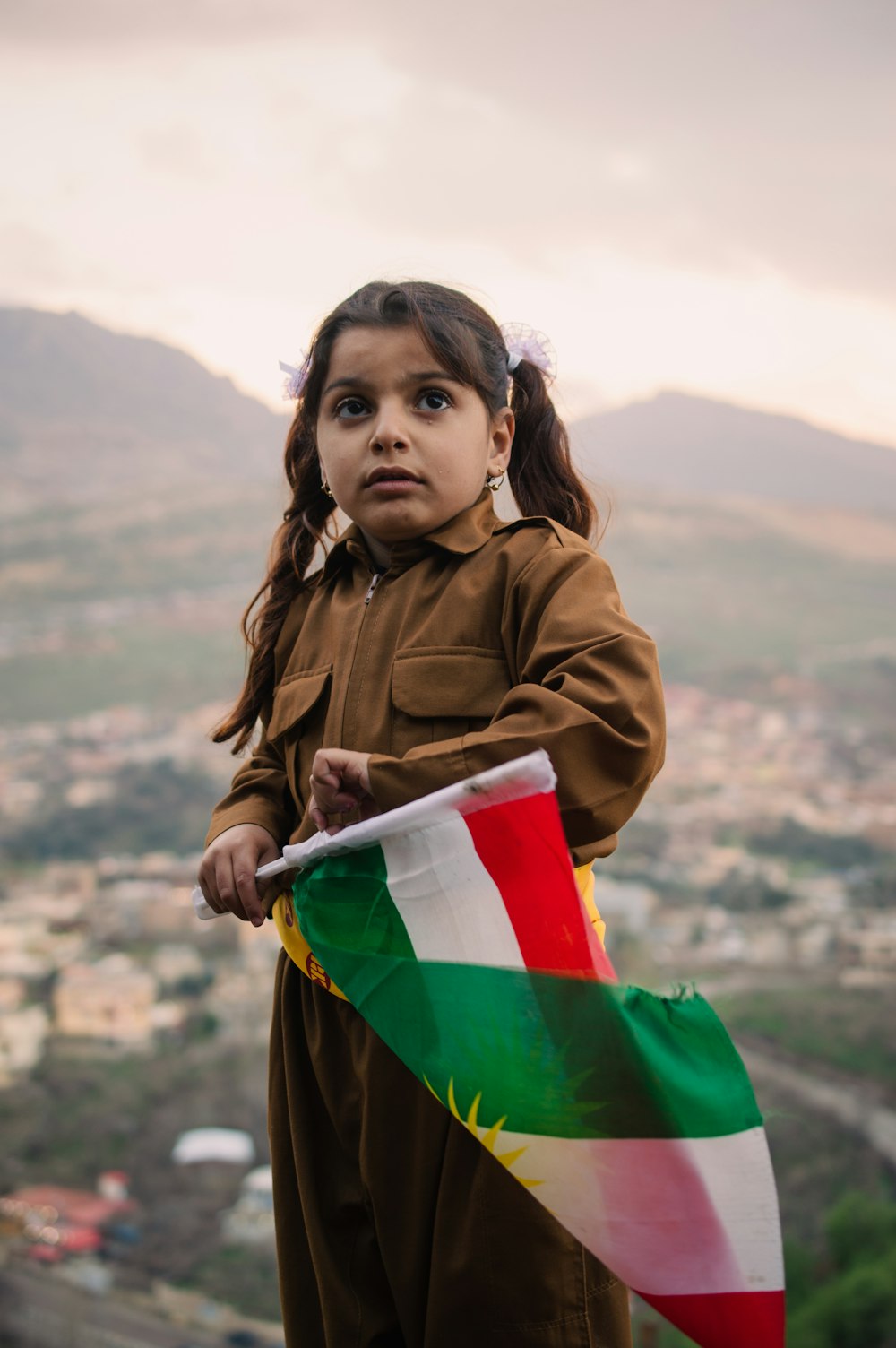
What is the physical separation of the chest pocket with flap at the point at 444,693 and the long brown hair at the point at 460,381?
0.82 feet

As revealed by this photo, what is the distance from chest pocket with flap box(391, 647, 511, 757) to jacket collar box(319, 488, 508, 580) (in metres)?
0.11

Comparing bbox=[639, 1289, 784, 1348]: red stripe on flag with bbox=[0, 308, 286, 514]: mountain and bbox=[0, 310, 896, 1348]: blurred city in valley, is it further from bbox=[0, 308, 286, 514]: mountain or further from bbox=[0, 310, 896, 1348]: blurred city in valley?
bbox=[0, 308, 286, 514]: mountain

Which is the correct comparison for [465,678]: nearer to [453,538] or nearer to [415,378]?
[453,538]

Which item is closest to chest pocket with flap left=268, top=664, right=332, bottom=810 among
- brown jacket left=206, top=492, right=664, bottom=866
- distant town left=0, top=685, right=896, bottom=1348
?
brown jacket left=206, top=492, right=664, bottom=866

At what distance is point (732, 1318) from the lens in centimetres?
92

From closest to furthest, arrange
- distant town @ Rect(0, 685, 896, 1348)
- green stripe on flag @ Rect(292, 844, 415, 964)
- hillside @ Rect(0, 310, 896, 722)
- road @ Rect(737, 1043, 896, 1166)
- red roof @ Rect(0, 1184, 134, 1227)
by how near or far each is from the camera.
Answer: green stripe on flag @ Rect(292, 844, 415, 964) → distant town @ Rect(0, 685, 896, 1348) → red roof @ Rect(0, 1184, 134, 1227) → road @ Rect(737, 1043, 896, 1166) → hillside @ Rect(0, 310, 896, 722)

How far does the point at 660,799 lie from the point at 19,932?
1765 cm

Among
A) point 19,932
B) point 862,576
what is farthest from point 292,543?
point 862,576

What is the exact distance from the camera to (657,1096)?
0.93 metres

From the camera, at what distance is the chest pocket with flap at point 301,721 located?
121 centimetres

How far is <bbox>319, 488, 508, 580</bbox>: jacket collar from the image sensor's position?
3.84 ft

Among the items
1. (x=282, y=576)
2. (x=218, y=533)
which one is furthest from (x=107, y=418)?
(x=282, y=576)

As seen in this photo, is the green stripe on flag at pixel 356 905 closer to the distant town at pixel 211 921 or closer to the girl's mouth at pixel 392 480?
the girl's mouth at pixel 392 480

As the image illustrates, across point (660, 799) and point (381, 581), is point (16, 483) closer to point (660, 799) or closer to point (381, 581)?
point (660, 799)
